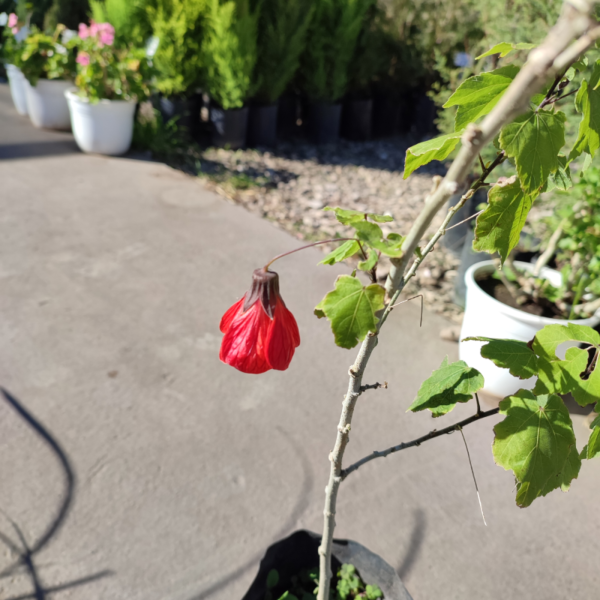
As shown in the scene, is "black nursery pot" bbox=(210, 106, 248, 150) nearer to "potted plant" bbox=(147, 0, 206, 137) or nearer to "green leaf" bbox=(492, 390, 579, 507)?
"potted plant" bbox=(147, 0, 206, 137)

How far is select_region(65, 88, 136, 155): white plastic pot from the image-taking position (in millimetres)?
4363

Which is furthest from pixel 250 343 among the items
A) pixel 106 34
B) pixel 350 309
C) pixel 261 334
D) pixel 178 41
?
pixel 178 41

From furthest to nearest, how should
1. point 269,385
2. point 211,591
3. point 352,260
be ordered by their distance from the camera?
point 352,260 → point 269,385 → point 211,591

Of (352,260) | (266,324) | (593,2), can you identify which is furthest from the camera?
(352,260)

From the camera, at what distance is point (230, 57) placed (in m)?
4.75

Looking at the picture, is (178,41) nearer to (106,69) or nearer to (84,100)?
(106,69)

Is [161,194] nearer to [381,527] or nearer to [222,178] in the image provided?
[222,178]

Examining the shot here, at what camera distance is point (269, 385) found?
7.79ft

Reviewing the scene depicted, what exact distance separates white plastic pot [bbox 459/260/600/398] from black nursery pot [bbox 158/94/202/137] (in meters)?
3.59

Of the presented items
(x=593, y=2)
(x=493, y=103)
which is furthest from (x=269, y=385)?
(x=593, y=2)

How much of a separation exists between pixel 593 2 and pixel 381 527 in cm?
170

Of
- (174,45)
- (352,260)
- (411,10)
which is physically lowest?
(352,260)

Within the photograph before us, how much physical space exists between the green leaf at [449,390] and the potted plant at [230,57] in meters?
4.53

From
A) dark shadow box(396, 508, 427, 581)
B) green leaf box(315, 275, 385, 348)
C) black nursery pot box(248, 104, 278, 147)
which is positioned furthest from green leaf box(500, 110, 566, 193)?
black nursery pot box(248, 104, 278, 147)
